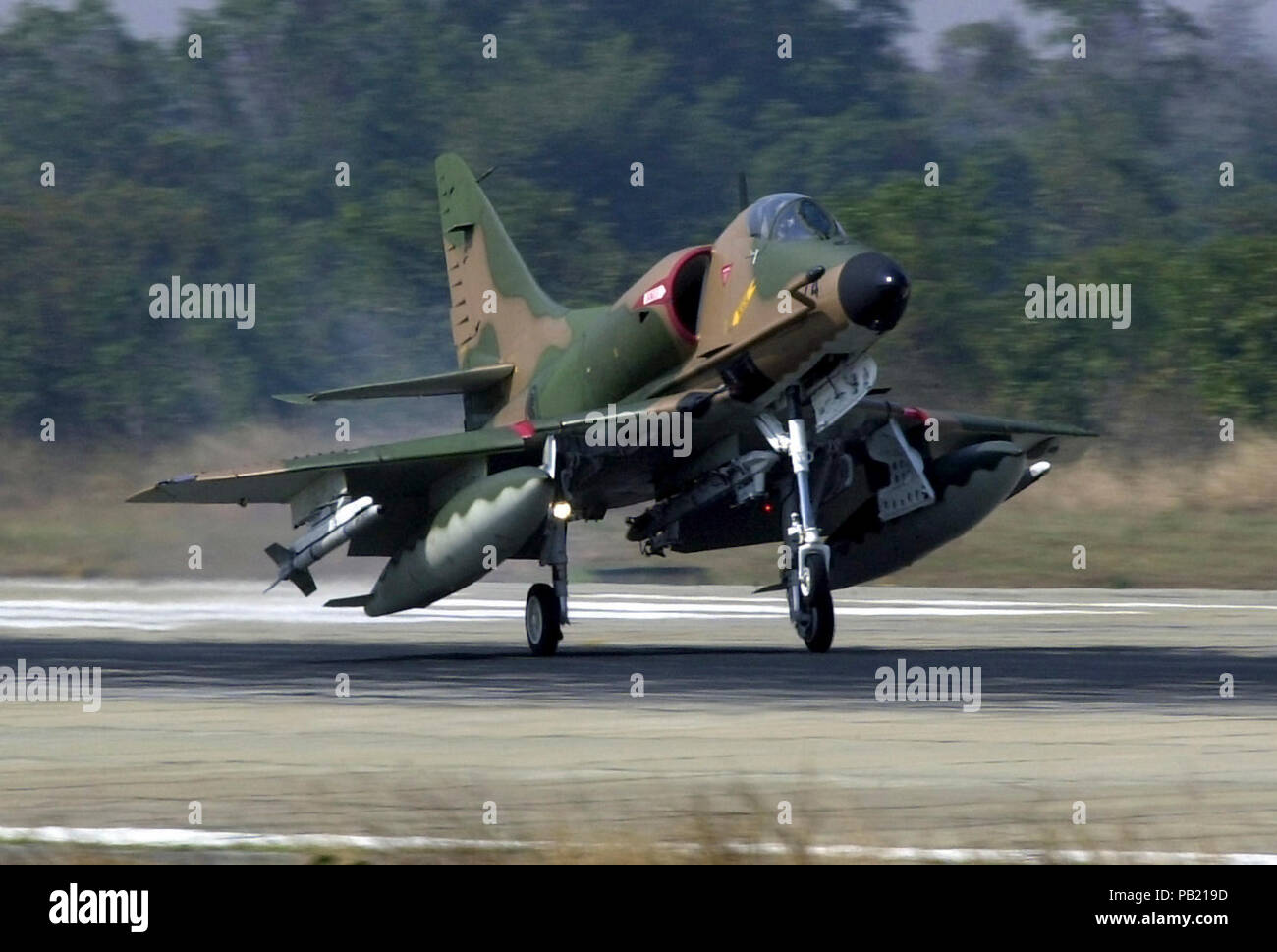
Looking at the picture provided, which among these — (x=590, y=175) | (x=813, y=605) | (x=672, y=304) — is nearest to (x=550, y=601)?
(x=813, y=605)

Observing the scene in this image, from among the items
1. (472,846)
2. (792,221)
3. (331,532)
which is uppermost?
(792,221)

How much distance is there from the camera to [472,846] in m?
8.07

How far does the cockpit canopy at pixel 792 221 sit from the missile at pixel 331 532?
14.5 feet

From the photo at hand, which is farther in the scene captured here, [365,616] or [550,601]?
[365,616]

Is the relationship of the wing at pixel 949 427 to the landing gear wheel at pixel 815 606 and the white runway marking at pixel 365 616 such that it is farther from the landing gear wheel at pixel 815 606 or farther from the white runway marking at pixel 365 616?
the white runway marking at pixel 365 616

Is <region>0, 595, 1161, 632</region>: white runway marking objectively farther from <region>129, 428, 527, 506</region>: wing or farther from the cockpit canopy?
the cockpit canopy

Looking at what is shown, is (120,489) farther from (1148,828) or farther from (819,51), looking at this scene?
(819,51)

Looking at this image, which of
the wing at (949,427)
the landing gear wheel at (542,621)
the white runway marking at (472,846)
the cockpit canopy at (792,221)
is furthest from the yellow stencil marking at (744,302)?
the white runway marking at (472,846)

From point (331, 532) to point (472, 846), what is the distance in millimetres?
12102

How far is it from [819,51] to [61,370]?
4337 centimetres

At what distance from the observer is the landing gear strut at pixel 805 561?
17.9 metres

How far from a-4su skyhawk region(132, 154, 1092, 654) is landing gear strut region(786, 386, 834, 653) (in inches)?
0.7

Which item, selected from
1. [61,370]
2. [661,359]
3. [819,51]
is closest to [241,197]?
[61,370]

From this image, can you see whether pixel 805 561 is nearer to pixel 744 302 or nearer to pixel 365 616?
pixel 744 302
